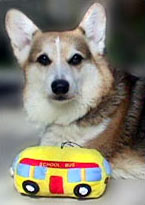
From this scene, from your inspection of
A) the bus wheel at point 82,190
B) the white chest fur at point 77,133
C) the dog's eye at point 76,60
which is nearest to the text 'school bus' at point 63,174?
the bus wheel at point 82,190

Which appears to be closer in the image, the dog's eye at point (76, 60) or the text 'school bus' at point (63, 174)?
the text 'school bus' at point (63, 174)

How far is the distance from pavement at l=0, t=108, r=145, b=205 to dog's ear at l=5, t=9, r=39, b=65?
28cm

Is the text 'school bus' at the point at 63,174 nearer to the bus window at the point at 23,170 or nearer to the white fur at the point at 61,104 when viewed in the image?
the bus window at the point at 23,170

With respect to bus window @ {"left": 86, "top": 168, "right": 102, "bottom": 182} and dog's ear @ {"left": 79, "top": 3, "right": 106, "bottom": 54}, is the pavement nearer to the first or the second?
bus window @ {"left": 86, "top": 168, "right": 102, "bottom": 182}

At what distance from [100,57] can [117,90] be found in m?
0.17

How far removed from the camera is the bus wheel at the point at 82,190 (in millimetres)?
1854

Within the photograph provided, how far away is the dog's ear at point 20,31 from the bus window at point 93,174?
21.5 inches

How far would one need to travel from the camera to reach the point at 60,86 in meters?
1.88

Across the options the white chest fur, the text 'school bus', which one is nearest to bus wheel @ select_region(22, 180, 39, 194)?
the text 'school bus'

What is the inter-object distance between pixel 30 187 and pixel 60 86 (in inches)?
15.7

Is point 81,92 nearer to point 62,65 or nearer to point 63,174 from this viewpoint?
point 62,65

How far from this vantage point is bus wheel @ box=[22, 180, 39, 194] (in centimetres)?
188

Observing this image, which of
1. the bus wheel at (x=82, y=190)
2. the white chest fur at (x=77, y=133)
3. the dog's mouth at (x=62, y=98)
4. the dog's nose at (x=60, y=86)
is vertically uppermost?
the dog's nose at (x=60, y=86)

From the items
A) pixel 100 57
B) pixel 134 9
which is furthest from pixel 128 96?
pixel 134 9
